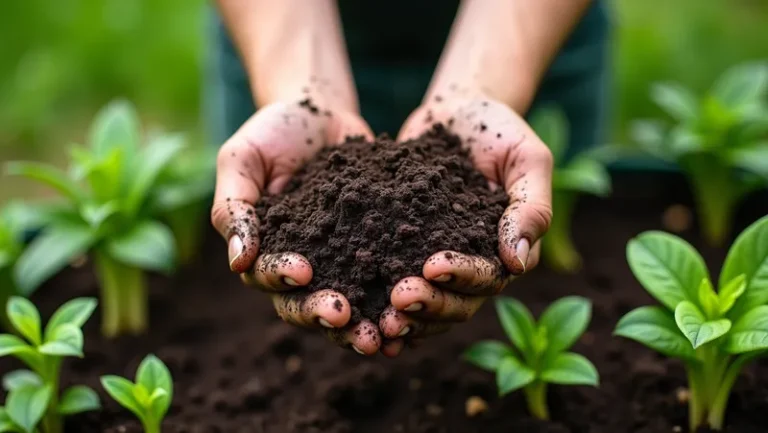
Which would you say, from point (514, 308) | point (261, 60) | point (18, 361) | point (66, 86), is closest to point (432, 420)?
point (514, 308)

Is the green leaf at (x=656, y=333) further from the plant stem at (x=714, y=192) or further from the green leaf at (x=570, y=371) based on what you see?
the plant stem at (x=714, y=192)

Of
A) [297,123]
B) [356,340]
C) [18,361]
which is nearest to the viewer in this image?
[356,340]

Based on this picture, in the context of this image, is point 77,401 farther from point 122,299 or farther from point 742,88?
point 742,88

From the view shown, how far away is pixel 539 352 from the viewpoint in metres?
1.70

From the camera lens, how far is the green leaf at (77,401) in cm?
173

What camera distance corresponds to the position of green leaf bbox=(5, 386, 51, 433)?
1622 millimetres

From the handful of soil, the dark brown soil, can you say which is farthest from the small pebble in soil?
the handful of soil

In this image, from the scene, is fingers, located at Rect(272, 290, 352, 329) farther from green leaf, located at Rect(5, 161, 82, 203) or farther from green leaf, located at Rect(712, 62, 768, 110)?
green leaf, located at Rect(712, 62, 768, 110)

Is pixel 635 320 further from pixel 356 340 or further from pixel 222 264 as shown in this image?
pixel 222 264

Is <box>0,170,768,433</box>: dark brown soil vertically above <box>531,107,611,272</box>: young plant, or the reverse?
<box>531,107,611,272</box>: young plant

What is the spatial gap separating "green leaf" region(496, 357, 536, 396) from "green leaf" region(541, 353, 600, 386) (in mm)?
41

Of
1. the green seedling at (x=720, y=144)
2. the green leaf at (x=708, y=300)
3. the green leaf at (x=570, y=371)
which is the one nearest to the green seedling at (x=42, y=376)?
the green leaf at (x=570, y=371)

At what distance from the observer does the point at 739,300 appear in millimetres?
1628

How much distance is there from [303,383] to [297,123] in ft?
Answer: 2.03
